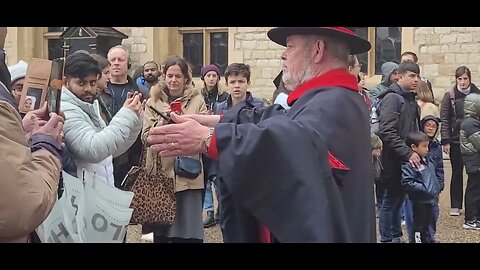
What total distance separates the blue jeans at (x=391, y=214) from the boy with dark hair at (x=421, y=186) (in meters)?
0.09

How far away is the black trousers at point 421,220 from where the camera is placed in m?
5.17

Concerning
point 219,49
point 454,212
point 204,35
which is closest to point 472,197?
point 454,212

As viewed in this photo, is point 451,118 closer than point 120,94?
No

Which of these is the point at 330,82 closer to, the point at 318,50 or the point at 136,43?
the point at 318,50

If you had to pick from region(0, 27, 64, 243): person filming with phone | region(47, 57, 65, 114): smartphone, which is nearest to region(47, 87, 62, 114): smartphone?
region(47, 57, 65, 114): smartphone

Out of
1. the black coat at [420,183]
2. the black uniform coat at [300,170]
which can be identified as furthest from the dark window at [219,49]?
the black uniform coat at [300,170]

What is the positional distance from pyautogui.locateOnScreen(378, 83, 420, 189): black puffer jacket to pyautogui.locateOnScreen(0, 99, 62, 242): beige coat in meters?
3.51

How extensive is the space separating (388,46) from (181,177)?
605 cm

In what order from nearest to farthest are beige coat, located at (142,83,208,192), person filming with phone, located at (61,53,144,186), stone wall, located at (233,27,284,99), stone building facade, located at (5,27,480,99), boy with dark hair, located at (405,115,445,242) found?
person filming with phone, located at (61,53,144,186), beige coat, located at (142,83,208,192), boy with dark hair, located at (405,115,445,242), stone building facade, located at (5,27,480,99), stone wall, located at (233,27,284,99)

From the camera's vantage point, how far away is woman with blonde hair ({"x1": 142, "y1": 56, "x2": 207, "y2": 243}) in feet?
14.3

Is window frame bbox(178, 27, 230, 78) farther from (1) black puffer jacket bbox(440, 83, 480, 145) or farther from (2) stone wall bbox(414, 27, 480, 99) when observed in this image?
(1) black puffer jacket bbox(440, 83, 480, 145)

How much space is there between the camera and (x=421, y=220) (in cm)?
521

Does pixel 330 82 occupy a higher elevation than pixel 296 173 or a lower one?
higher
